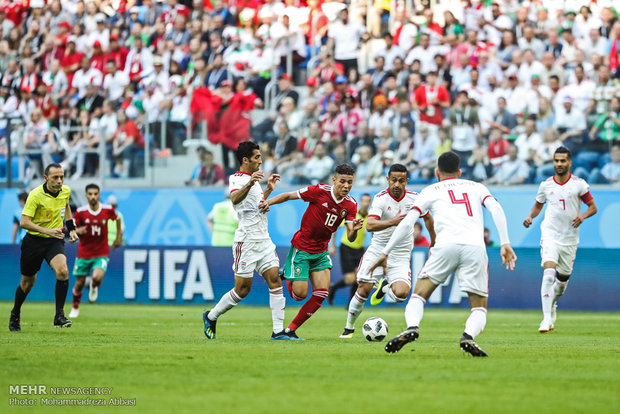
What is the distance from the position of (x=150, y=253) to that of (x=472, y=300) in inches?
574

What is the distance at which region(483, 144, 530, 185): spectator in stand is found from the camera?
2150cm

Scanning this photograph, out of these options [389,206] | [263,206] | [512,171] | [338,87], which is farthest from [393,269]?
[338,87]

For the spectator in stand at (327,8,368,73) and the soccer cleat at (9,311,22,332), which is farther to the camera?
the spectator in stand at (327,8,368,73)

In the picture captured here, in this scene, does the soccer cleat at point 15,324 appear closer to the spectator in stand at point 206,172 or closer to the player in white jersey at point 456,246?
the player in white jersey at point 456,246

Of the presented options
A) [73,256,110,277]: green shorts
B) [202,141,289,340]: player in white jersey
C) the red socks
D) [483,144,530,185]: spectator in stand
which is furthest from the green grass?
[483,144,530,185]: spectator in stand

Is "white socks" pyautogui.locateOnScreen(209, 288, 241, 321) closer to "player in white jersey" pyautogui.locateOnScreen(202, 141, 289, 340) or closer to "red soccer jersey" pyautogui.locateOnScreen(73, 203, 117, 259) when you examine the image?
"player in white jersey" pyautogui.locateOnScreen(202, 141, 289, 340)

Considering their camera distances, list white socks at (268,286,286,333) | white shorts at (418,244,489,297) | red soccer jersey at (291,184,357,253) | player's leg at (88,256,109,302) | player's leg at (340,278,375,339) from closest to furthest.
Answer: white shorts at (418,244,489,297) < white socks at (268,286,286,333) < red soccer jersey at (291,184,357,253) < player's leg at (340,278,375,339) < player's leg at (88,256,109,302)

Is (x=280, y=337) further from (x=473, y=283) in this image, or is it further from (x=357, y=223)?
(x=473, y=283)

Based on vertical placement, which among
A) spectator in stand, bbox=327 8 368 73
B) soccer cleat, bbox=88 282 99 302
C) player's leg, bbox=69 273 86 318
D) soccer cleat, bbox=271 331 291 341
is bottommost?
soccer cleat, bbox=88 282 99 302

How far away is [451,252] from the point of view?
998 cm

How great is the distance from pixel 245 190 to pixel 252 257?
38.3 inches

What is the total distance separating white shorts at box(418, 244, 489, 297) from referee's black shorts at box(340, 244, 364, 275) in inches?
467

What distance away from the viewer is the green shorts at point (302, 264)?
12969 mm

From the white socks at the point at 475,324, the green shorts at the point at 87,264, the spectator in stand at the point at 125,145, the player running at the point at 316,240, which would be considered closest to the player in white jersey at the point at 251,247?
the player running at the point at 316,240
